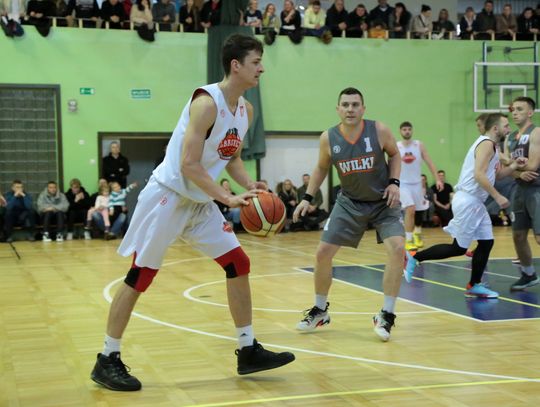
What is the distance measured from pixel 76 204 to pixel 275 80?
5.76 meters

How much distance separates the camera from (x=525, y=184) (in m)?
8.09

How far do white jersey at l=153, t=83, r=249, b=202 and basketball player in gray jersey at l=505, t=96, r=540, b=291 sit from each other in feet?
14.0

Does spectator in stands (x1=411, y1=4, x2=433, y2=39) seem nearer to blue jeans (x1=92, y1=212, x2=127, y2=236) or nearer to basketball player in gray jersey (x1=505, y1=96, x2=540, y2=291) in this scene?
blue jeans (x1=92, y1=212, x2=127, y2=236)

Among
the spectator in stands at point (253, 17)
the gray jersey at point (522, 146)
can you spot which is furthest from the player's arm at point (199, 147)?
the spectator in stands at point (253, 17)

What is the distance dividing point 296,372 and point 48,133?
553 inches

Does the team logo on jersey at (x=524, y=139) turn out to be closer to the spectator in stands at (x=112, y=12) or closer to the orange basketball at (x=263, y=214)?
the orange basketball at (x=263, y=214)

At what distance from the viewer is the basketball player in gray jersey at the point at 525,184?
26.0ft

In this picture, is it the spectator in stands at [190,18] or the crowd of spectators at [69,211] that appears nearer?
the crowd of spectators at [69,211]

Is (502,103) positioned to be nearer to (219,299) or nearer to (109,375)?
(219,299)

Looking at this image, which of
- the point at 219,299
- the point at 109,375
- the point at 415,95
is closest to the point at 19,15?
the point at 415,95

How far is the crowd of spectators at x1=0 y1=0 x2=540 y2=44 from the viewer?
17438 millimetres

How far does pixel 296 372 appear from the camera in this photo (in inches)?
Result: 192

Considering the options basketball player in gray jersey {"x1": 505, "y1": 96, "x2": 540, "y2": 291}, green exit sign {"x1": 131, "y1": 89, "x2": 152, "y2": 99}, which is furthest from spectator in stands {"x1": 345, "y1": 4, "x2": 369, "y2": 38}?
basketball player in gray jersey {"x1": 505, "y1": 96, "x2": 540, "y2": 291}

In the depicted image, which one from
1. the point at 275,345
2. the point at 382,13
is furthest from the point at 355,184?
the point at 382,13
